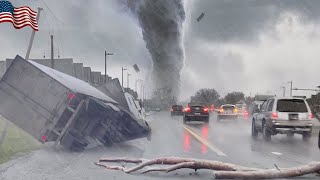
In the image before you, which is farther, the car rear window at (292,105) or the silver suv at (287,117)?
the car rear window at (292,105)

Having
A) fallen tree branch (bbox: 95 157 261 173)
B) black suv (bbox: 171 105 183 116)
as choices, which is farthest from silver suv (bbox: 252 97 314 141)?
black suv (bbox: 171 105 183 116)

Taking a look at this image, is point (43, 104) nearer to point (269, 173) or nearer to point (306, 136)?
point (269, 173)

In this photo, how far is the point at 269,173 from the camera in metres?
9.02

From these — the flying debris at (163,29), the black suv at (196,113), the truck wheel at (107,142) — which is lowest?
the truck wheel at (107,142)

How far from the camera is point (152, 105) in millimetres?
121875

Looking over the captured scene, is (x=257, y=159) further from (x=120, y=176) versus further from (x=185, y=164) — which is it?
(x=120, y=176)

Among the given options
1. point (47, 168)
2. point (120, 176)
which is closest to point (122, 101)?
point (47, 168)

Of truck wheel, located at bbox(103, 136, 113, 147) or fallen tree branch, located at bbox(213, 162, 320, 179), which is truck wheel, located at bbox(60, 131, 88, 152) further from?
fallen tree branch, located at bbox(213, 162, 320, 179)

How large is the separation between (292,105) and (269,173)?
13.2 meters

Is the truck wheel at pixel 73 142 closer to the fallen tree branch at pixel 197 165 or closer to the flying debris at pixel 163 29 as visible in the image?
the fallen tree branch at pixel 197 165

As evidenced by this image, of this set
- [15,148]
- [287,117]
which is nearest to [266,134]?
[287,117]

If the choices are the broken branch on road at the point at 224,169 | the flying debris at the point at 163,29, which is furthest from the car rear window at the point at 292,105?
the flying debris at the point at 163,29

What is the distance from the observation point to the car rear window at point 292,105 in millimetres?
21453

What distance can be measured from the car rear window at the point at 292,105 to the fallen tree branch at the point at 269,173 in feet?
39.9
